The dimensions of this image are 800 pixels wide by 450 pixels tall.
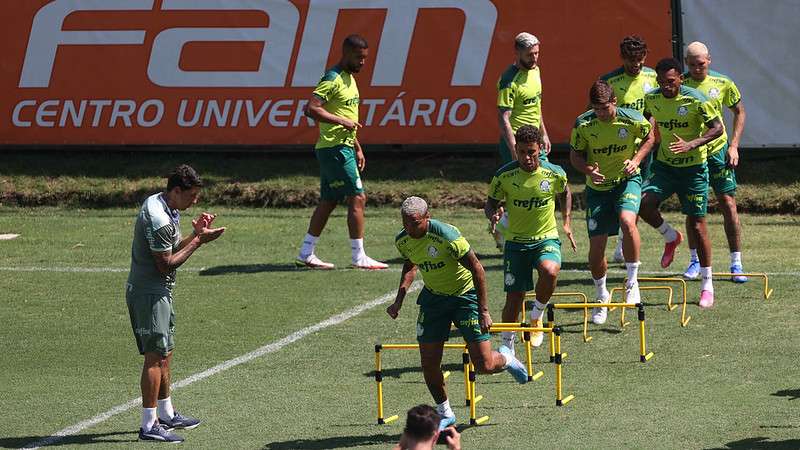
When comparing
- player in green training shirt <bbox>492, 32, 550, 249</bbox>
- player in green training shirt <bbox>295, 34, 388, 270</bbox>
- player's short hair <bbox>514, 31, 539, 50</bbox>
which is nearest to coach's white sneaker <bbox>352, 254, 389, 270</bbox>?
player in green training shirt <bbox>295, 34, 388, 270</bbox>

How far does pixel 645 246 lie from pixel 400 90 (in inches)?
Result: 186

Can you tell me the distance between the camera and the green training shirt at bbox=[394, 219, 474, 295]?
36.2ft

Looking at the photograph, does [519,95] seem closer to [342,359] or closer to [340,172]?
[340,172]

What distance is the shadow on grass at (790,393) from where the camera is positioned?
1148cm

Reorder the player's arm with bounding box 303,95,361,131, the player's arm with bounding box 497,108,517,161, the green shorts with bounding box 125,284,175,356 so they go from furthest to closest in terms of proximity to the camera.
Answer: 1. the player's arm with bounding box 303,95,361,131
2. the player's arm with bounding box 497,108,517,161
3. the green shorts with bounding box 125,284,175,356

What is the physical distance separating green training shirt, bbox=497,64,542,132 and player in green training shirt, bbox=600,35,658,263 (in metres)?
0.82

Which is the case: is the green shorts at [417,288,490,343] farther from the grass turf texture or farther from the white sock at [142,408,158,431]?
the white sock at [142,408,158,431]

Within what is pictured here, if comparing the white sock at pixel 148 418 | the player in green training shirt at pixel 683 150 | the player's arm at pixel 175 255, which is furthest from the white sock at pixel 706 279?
the white sock at pixel 148 418

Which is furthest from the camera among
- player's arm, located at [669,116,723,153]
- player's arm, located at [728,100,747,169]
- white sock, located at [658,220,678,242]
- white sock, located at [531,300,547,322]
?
white sock, located at [658,220,678,242]

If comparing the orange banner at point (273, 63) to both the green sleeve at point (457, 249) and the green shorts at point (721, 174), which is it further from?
the green sleeve at point (457, 249)

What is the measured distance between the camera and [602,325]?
46.5 ft

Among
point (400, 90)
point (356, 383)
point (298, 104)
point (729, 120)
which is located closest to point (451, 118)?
point (400, 90)

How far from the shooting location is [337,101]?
16641 mm

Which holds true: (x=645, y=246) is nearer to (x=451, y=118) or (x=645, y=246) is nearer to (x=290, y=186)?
(x=451, y=118)
